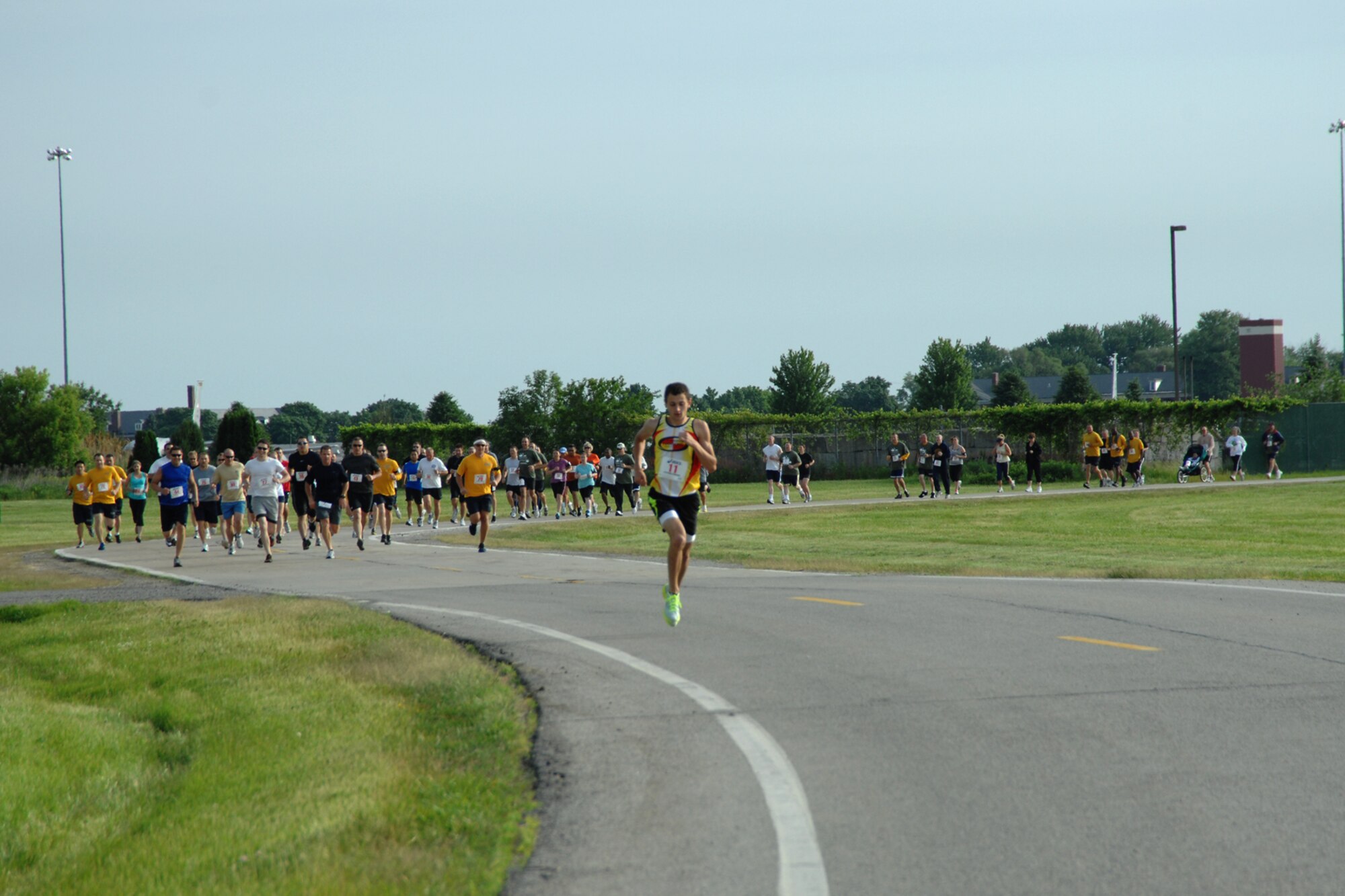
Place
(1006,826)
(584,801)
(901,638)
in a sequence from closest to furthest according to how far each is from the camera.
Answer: (1006,826), (584,801), (901,638)

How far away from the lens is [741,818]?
202 inches

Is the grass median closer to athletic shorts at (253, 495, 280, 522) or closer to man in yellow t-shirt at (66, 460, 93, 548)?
athletic shorts at (253, 495, 280, 522)

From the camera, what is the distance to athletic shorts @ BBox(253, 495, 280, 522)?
2123cm

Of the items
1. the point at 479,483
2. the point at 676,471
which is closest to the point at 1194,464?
the point at 479,483

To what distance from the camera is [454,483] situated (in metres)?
31.1

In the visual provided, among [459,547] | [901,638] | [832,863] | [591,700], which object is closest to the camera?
[832,863]

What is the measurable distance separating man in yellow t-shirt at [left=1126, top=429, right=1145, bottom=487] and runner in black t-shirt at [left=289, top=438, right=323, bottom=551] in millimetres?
25922

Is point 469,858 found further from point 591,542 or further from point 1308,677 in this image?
point 591,542

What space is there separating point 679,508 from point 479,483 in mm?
11055

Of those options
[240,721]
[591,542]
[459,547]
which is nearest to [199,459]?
[459,547]

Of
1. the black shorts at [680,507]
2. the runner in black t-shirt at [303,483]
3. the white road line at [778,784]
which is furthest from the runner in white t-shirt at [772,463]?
the white road line at [778,784]

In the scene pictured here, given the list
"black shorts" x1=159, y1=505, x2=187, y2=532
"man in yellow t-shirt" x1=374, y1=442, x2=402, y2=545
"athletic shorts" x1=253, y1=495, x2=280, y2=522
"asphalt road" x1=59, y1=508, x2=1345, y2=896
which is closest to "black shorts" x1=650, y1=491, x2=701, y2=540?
"asphalt road" x1=59, y1=508, x2=1345, y2=896

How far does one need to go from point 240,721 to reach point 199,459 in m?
17.8

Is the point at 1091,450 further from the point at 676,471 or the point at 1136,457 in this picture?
the point at 676,471
